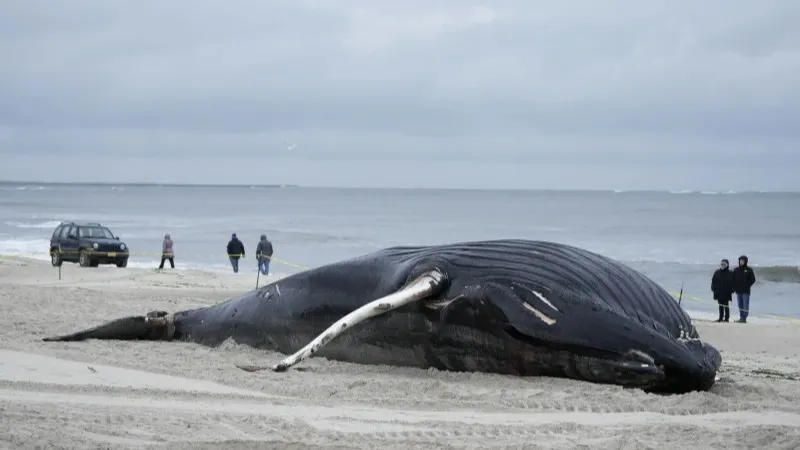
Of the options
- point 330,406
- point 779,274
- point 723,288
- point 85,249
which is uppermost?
A: point 779,274

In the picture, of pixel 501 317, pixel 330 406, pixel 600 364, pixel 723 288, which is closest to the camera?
pixel 330 406

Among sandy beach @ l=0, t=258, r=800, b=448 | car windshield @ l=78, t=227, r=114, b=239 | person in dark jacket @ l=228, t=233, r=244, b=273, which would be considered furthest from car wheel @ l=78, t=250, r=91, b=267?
sandy beach @ l=0, t=258, r=800, b=448

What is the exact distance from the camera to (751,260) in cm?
5091

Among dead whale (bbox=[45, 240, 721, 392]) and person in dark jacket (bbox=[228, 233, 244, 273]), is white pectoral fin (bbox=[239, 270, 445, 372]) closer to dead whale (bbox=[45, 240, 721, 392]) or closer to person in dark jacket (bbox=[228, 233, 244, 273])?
dead whale (bbox=[45, 240, 721, 392])

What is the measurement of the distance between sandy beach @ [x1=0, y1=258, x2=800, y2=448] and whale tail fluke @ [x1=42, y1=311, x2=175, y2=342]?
0.79 ft

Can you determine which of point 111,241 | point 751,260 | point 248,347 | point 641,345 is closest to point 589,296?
point 641,345

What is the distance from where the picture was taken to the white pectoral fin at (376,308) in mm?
8273

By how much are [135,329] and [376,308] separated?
3.97 meters

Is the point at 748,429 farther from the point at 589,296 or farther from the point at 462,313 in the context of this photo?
the point at 462,313

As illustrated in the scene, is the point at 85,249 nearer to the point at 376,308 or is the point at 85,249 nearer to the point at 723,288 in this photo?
the point at 723,288

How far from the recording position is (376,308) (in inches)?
330

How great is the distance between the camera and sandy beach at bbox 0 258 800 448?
584 cm

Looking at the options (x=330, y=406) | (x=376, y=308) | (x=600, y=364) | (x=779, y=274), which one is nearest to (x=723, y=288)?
(x=600, y=364)

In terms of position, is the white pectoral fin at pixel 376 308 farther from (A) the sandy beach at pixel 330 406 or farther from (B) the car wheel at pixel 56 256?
(B) the car wheel at pixel 56 256
